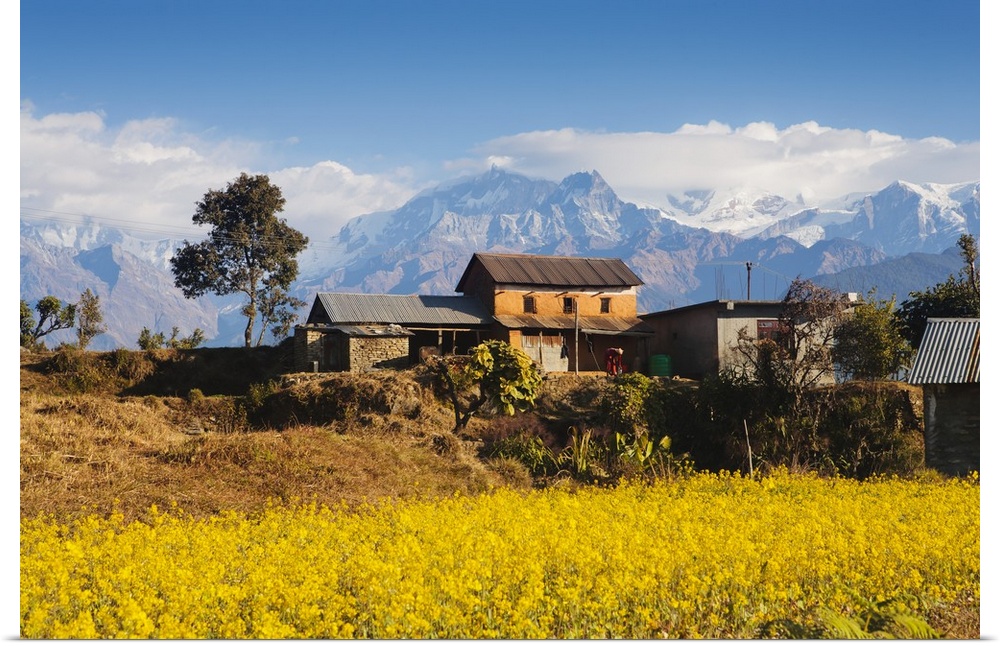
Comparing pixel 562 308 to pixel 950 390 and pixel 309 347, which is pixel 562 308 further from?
pixel 950 390

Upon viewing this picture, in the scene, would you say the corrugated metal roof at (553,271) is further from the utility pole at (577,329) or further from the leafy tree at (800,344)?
the leafy tree at (800,344)

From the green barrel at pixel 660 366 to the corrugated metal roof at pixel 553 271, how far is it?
3988mm

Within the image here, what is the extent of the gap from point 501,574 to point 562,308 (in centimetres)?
2827

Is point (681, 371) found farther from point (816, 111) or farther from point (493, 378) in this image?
point (816, 111)

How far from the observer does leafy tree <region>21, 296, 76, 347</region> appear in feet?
154

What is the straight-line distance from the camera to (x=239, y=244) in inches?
1927

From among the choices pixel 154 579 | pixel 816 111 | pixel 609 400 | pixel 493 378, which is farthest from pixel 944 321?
pixel 154 579

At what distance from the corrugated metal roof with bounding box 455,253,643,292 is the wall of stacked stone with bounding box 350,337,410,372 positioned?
6.12 metres

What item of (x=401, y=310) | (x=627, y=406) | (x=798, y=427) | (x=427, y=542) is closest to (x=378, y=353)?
(x=401, y=310)

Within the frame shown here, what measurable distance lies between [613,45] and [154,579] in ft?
26.5

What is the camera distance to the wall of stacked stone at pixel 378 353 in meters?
31.6

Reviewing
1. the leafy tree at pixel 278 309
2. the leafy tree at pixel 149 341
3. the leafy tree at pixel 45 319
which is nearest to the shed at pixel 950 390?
the leafy tree at pixel 278 309

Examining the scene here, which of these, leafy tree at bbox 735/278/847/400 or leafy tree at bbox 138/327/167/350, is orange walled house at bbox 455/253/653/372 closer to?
leafy tree at bbox 735/278/847/400

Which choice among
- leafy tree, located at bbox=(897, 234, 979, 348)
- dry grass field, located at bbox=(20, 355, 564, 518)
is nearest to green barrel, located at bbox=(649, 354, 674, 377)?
leafy tree, located at bbox=(897, 234, 979, 348)
